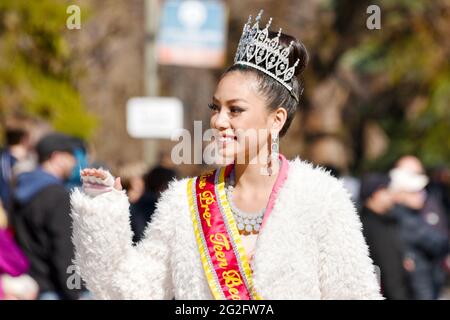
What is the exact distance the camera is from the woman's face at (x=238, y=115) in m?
3.64

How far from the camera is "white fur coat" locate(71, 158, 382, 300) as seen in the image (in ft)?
11.7

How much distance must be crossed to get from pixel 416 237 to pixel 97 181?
5.89m

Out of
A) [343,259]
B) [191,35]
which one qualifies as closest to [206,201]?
[343,259]

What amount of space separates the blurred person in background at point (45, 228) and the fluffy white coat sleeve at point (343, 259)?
3.12 m

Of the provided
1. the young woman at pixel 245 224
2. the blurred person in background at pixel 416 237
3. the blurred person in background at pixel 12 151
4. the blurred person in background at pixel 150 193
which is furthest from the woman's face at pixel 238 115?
the blurred person in background at pixel 416 237

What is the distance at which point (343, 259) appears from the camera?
11.7ft

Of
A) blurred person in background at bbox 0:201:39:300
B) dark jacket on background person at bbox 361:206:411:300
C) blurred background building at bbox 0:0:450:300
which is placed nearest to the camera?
blurred person in background at bbox 0:201:39:300

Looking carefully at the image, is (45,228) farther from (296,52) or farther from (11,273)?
(296,52)

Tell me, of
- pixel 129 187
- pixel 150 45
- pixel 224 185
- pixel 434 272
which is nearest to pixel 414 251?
pixel 434 272

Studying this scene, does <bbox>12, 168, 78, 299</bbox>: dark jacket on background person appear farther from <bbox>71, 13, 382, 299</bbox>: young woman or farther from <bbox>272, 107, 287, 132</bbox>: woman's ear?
<bbox>272, 107, 287, 132</bbox>: woman's ear

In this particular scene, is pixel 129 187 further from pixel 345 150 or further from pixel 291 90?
pixel 345 150

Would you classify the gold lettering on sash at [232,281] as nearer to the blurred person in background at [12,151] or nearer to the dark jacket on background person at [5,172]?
the dark jacket on background person at [5,172]

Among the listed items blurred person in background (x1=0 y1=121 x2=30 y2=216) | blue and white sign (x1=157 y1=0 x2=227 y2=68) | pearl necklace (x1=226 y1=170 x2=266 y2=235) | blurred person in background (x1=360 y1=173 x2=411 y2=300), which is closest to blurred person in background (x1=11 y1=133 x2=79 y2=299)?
blurred person in background (x1=0 y1=121 x2=30 y2=216)

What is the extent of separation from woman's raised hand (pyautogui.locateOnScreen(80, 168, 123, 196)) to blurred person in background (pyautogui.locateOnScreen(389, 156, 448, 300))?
5.39 meters
